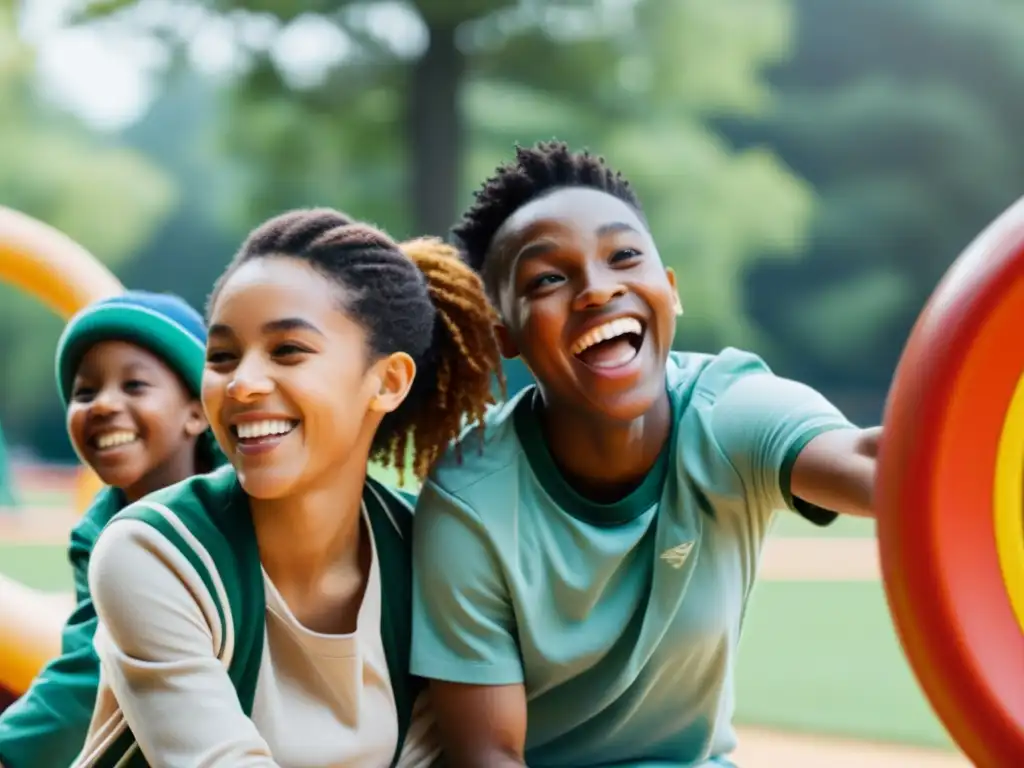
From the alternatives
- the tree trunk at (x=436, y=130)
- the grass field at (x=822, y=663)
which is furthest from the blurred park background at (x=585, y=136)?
the grass field at (x=822, y=663)

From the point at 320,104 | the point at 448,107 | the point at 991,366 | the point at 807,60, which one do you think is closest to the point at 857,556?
the point at 991,366

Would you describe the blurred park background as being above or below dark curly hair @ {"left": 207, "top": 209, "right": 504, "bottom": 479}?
above

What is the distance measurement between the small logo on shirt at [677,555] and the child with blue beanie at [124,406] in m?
0.80

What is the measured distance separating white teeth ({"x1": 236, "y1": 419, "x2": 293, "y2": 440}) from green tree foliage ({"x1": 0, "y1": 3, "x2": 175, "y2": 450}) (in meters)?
13.1

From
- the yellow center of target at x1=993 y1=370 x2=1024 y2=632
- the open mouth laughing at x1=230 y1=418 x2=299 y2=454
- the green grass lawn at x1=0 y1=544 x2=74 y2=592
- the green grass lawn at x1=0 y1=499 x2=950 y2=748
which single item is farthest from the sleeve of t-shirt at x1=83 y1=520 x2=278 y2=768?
the green grass lawn at x1=0 y1=544 x2=74 y2=592

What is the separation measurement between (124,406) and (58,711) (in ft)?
1.46

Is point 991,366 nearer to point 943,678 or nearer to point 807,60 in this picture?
point 943,678

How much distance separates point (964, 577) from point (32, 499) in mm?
10268

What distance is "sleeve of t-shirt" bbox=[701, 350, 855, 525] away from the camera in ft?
5.28

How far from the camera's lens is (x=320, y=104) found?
14.2 metres

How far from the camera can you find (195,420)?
83.7 inches

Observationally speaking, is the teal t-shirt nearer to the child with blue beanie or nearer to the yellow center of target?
the yellow center of target

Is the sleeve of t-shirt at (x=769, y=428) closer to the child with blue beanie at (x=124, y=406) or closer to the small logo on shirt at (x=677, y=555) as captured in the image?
the small logo on shirt at (x=677, y=555)

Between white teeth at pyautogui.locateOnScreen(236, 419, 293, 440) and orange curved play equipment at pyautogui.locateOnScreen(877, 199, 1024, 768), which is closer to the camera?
orange curved play equipment at pyautogui.locateOnScreen(877, 199, 1024, 768)
